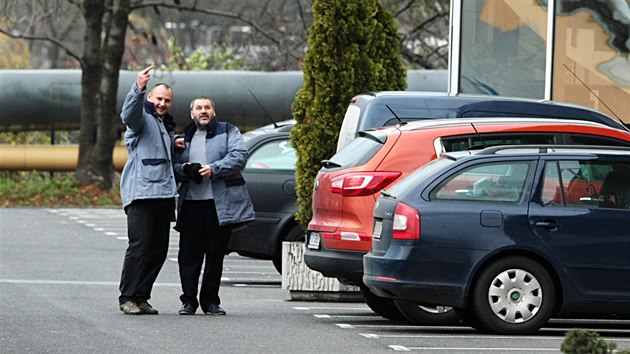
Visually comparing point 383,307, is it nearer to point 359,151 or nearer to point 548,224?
point 359,151

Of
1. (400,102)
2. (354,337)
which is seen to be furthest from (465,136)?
(354,337)

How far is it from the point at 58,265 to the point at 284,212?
3204mm

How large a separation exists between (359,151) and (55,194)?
20176 millimetres

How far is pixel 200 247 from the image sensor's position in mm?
13203

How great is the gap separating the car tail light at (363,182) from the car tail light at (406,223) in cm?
98

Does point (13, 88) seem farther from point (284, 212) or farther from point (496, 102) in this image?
point (496, 102)

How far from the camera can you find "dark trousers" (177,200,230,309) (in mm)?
13125

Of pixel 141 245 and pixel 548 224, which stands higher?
pixel 548 224

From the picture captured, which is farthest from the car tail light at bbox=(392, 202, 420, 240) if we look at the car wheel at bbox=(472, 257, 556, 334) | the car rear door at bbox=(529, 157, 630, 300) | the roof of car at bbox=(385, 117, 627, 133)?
the roof of car at bbox=(385, 117, 627, 133)

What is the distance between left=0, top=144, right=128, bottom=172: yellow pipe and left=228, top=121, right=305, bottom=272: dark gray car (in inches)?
734

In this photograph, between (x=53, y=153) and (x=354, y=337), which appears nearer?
(x=354, y=337)

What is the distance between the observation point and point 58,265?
1830 cm

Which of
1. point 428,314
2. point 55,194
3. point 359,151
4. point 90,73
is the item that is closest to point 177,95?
point 90,73

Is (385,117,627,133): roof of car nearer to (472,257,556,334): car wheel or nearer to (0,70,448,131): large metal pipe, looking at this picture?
(472,257,556,334): car wheel
